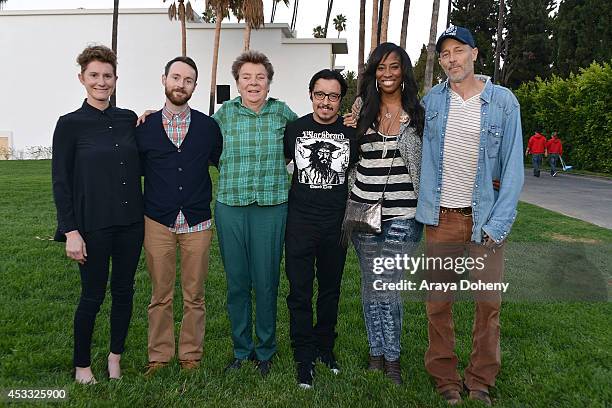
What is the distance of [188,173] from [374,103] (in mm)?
1291

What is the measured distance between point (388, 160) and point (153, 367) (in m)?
2.12

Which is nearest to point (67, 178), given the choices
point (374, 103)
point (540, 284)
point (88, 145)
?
point (88, 145)

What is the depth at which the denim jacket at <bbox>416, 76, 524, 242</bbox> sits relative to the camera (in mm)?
3045

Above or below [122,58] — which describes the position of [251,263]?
below

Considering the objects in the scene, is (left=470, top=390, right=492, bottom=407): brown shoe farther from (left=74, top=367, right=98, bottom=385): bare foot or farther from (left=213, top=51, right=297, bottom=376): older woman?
(left=74, top=367, right=98, bottom=385): bare foot

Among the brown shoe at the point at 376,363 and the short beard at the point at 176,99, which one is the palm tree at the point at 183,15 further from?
the brown shoe at the point at 376,363

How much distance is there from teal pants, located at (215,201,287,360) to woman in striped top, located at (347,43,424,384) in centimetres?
57

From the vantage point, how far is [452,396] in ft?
10.8

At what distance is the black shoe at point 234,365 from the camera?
3.65m

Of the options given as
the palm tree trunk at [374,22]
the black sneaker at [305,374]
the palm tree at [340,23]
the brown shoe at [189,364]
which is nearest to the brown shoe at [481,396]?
the black sneaker at [305,374]

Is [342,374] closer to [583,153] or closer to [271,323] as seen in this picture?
[271,323]

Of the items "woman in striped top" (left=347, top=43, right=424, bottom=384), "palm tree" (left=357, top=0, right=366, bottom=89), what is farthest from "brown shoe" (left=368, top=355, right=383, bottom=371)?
"palm tree" (left=357, top=0, right=366, bottom=89)

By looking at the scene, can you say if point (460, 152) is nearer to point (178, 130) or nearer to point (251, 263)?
point (251, 263)

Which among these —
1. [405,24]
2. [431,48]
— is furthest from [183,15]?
[431,48]
